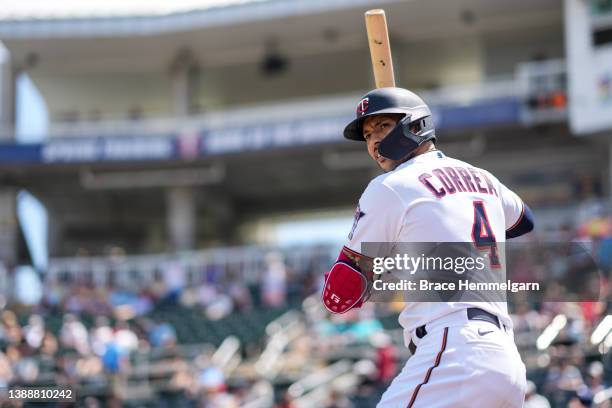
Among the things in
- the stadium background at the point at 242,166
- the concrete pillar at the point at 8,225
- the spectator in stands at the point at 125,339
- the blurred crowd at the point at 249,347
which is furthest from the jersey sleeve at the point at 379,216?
the concrete pillar at the point at 8,225

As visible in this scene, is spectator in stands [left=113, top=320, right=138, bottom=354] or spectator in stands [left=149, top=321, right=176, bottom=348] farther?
spectator in stands [left=149, top=321, right=176, bottom=348]

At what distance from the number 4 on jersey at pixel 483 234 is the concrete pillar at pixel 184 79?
72.9ft

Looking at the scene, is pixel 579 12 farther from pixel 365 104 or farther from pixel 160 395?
pixel 365 104

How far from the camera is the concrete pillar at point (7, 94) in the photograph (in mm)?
25812

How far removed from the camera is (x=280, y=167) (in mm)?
26297

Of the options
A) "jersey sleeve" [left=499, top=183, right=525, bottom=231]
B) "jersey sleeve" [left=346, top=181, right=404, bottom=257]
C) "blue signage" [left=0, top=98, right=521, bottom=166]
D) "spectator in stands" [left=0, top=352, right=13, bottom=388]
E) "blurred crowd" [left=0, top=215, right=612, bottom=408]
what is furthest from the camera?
"blue signage" [left=0, top=98, right=521, bottom=166]

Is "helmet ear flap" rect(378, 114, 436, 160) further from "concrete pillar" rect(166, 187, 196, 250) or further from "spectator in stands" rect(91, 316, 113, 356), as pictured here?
"concrete pillar" rect(166, 187, 196, 250)

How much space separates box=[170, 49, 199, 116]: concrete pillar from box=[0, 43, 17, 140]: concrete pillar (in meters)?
4.24

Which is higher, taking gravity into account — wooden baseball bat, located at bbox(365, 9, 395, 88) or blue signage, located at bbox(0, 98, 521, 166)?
wooden baseball bat, located at bbox(365, 9, 395, 88)

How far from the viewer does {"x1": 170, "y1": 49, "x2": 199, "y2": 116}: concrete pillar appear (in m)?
25.6

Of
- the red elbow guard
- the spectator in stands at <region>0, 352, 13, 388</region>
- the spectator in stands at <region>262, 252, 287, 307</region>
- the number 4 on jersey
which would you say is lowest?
the spectator in stands at <region>262, 252, 287, 307</region>

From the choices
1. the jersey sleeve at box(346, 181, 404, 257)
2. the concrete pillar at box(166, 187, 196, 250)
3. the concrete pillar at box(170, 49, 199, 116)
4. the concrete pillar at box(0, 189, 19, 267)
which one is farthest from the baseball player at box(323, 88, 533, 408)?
the concrete pillar at box(0, 189, 19, 267)

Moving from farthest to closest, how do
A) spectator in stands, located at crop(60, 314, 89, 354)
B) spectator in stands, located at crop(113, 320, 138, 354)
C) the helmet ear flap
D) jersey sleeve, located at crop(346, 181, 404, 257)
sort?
spectator in stands, located at crop(60, 314, 89, 354)
spectator in stands, located at crop(113, 320, 138, 354)
the helmet ear flap
jersey sleeve, located at crop(346, 181, 404, 257)

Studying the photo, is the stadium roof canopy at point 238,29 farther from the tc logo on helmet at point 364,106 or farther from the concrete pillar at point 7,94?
the tc logo on helmet at point 364,106
